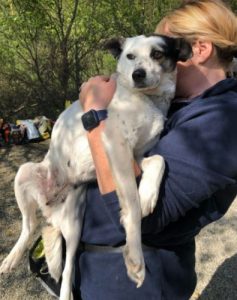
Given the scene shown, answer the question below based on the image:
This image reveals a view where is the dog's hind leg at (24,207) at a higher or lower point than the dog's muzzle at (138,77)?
lower

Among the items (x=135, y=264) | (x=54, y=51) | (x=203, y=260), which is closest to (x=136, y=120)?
(x=135, y=264)

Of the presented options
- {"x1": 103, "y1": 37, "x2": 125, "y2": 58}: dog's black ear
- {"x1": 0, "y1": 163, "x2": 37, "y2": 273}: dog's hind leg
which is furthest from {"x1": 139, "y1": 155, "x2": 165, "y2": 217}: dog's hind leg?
{"x1": 103, "y1": 37, "x2": 125, "y2": 58}: dog's black ear

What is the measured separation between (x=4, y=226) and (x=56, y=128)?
2.17 m

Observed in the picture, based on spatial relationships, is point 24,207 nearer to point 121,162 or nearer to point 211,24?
point 121,162

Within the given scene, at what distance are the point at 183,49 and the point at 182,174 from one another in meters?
0.70

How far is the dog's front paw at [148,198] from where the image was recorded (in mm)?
1685

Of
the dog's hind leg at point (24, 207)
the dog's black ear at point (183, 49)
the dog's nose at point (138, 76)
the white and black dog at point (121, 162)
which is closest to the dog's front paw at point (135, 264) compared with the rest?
the white and black dog at point (121, 162)

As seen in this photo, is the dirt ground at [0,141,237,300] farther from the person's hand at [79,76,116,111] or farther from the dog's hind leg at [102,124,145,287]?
the dog's hind leg at [102,124,145,287]

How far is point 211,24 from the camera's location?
1.96m

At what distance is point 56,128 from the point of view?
2.32m

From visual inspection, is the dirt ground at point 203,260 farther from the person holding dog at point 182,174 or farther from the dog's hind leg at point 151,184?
the dog's hind leg at point 151,184

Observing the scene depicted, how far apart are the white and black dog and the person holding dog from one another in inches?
1.7

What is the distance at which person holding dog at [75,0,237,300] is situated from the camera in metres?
1.66

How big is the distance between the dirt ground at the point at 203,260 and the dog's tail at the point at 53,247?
131cm
